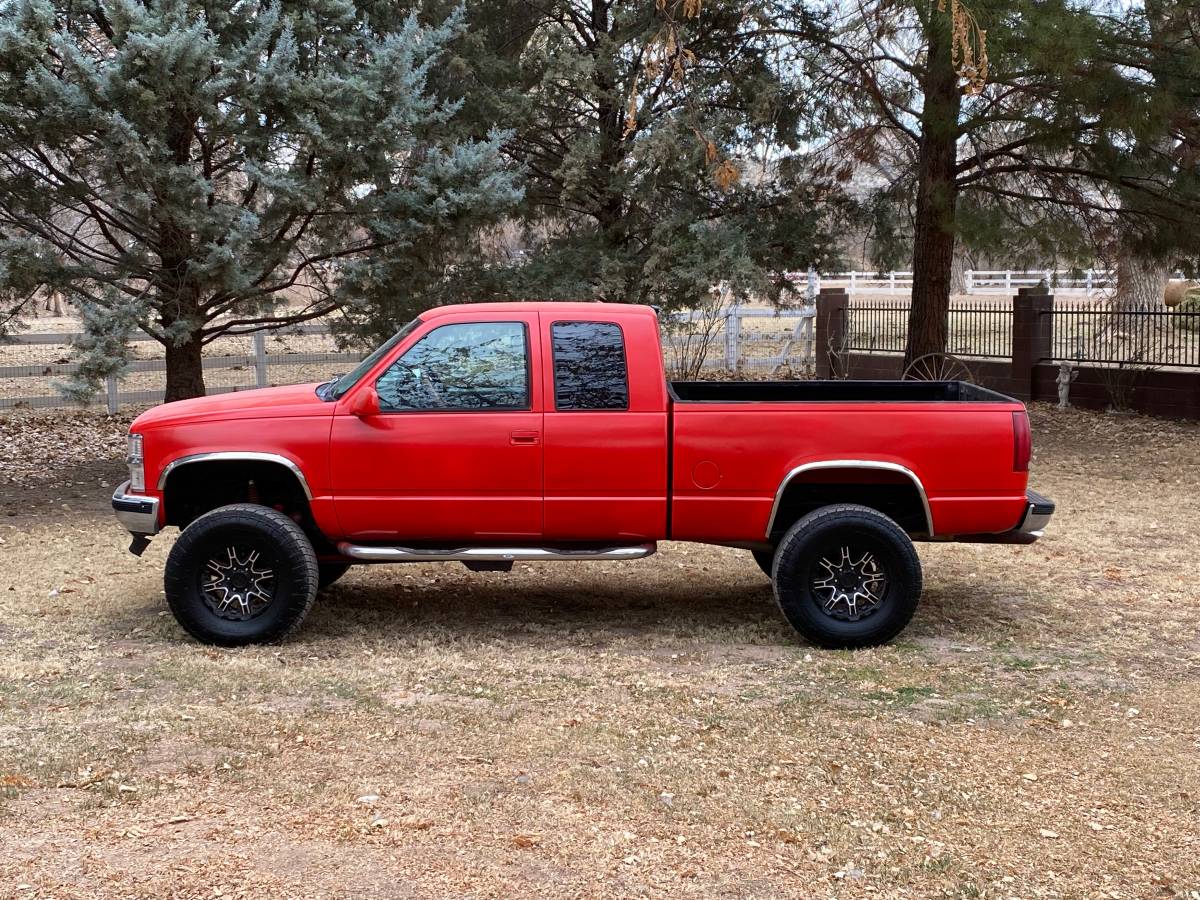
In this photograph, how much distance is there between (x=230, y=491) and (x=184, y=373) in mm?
6613

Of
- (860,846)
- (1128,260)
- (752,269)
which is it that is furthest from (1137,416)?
(860,846)

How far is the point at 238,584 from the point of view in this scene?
6492 millimetres

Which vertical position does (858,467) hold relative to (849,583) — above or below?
above

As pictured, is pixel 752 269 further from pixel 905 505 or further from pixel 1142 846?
pixel 1142 846

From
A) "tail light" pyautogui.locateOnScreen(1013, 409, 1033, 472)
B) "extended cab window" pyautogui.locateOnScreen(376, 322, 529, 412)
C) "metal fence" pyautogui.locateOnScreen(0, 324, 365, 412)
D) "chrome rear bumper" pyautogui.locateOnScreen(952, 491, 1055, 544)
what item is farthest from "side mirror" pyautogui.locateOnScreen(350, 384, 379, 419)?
"metal fence" pyautogui.locateOnScreen(0, 324, 365, 412)

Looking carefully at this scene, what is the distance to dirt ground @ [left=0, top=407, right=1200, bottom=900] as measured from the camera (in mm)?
3984

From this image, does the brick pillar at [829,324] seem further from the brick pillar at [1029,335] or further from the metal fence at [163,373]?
the metal fence at [163,373]

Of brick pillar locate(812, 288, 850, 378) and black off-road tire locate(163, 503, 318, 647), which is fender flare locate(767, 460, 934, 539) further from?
brick pillar locate(812, 288, 850, 378)

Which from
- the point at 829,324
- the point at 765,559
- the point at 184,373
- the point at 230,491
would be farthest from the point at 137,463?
the point at 829,324

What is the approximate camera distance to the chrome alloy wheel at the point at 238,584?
21.2 feet

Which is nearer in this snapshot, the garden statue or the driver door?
the driver door

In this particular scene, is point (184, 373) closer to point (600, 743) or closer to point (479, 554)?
point (479, 554)

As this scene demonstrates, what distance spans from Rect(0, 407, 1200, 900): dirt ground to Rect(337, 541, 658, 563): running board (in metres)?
0.49

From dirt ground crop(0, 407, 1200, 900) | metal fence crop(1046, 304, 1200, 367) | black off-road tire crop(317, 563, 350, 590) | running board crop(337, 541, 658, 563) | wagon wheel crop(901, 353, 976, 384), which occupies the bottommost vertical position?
dirt ground crop(0, 407, 1200, 900)
